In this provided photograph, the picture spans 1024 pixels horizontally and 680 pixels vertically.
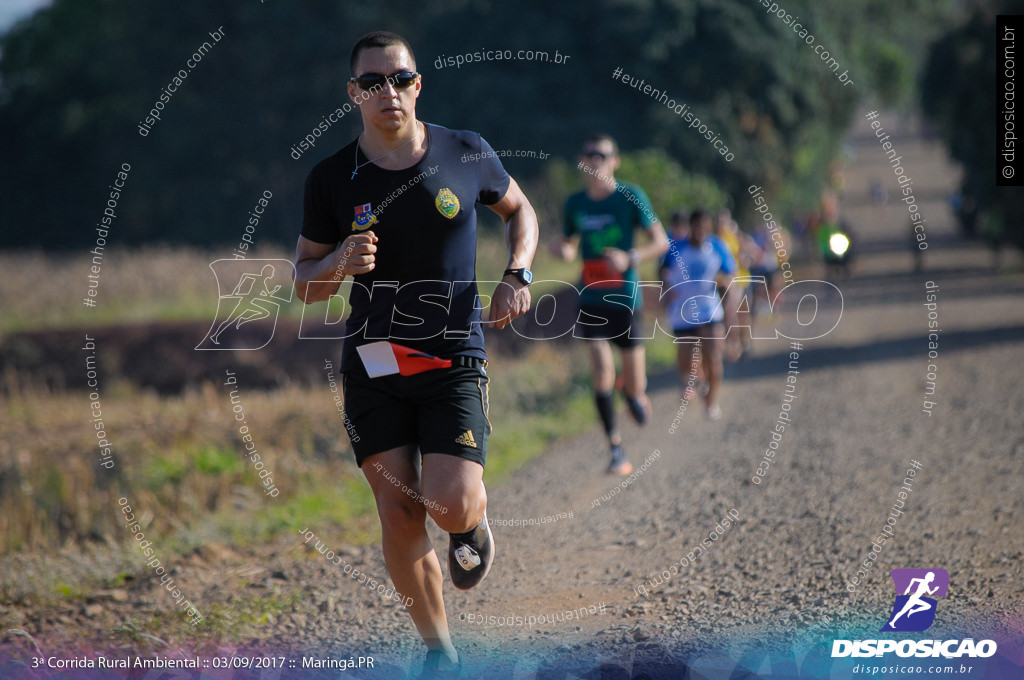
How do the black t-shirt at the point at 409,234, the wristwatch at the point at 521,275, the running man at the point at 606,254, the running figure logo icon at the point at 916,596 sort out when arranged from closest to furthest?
the black t-shirt at the point at 409,234 < the wristwatch at the point at 521,275 < the running figure logo icon at the point at 916,596 < the running man at the point at 606,254

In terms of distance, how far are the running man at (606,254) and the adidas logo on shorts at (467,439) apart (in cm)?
378

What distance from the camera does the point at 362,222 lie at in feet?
11.7

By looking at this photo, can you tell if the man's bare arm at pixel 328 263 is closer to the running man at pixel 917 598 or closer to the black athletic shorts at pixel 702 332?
the running man at pixel 917 598

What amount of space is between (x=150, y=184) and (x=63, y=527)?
29.4 metres

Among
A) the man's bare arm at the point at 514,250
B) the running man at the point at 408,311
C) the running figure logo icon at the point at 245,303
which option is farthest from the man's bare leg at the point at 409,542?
the running figure logo icon at the point at 245,303

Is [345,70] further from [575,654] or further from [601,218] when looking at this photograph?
[575,654]

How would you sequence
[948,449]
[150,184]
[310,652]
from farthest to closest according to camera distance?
1. [150,184]
2. [948,449]
3. [310,652]

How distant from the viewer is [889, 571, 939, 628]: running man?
4152mm

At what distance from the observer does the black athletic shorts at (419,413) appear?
3.60 m

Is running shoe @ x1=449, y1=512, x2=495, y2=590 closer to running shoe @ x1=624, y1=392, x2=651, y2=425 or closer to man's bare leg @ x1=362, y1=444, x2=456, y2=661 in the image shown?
man's bare leg @ x1=362, y1=444, x2=456, y2=661

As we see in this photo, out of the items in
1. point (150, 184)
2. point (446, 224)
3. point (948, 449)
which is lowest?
point (948, 449)

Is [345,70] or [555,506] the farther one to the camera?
[345,70]

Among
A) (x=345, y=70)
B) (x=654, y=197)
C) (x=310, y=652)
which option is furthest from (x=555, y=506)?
(x=345, y=70)

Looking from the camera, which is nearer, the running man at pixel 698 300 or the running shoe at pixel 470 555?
the running shoe at pixel 470 555
